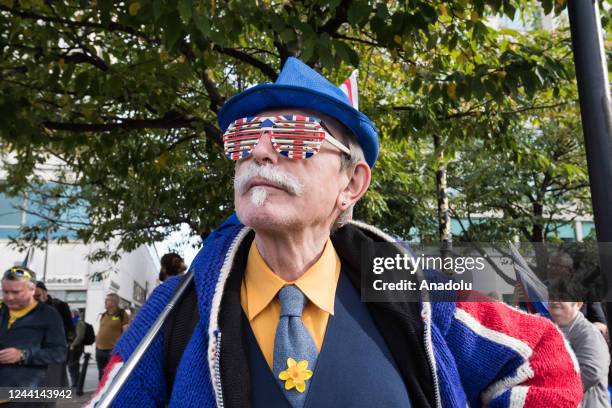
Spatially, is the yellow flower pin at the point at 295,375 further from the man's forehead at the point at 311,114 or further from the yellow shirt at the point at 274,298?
the man's forehead at the point at 311,114

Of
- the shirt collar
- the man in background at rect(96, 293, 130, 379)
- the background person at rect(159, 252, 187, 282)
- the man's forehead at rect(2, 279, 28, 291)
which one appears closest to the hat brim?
the shirt collar

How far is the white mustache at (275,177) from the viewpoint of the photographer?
6.16ft

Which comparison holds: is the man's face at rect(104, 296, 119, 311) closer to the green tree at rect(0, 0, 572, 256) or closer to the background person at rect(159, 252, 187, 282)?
the green tree at rect(0, 0, 572, 256)

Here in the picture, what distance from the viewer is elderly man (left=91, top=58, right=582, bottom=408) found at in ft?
5.57

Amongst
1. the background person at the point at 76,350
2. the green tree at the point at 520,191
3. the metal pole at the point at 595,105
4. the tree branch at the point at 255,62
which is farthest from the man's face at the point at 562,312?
the green tree at the point at 520,191

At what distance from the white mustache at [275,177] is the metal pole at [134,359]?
0.44m

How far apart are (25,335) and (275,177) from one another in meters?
4.57

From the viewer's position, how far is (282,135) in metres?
1.90

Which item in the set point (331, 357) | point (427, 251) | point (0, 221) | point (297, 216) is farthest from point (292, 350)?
point (0, 221)

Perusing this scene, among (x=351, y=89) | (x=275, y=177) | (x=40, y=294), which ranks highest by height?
(x=351, y=89)

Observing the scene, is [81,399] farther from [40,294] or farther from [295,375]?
[295,375]

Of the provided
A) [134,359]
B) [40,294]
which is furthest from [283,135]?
[40,294]

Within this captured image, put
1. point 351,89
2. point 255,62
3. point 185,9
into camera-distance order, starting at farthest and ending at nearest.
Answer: point 255,62, point 185,9, point 351,89

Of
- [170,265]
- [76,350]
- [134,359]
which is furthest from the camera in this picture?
[76,350]
